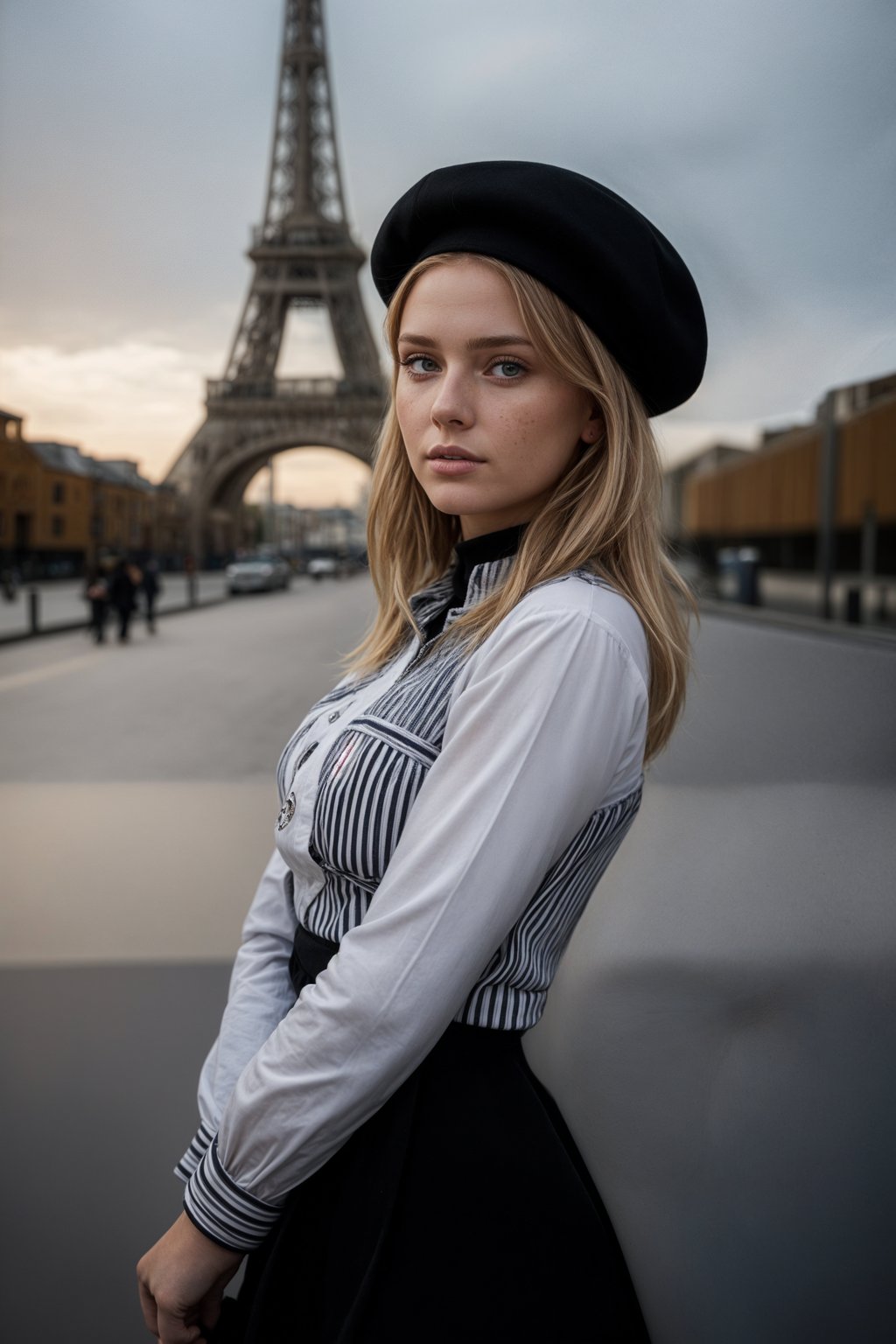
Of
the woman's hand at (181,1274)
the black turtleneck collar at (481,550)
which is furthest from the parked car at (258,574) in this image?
the woman's hand at (181,1274)

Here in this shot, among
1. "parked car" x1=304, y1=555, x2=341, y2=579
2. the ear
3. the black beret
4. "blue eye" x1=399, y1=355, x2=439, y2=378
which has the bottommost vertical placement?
"parked car" x1=304, y1=555, x2=341, y2=579

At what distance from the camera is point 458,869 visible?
65cm

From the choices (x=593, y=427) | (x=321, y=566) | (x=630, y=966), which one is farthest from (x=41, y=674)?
(x=593, y=427)

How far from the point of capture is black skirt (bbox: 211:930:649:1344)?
2.52ft

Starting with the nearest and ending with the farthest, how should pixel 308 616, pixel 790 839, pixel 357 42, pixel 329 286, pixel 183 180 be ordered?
pixel 790 839 < pixel 357 42 < pixel 183 180 < pixel 329 286 < pixel 308 616

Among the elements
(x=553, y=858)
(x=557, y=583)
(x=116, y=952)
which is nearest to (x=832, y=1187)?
(x=553, y=858)

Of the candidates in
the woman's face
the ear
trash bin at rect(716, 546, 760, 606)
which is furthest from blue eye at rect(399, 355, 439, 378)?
trash bin at rect(716, 546, 760, 606)

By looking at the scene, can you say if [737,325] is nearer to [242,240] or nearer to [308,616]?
[242,240]

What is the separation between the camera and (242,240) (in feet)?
6.11

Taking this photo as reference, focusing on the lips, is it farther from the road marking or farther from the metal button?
the road marking

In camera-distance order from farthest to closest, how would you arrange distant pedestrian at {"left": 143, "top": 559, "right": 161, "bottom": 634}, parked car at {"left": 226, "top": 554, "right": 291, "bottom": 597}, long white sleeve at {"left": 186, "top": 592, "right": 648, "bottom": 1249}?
1. parked car at {"left": 226, "top": 554, "right": 291, "bottom": 597}
2. distant pedestrian at {"left": 143, "top": 559, "right": 161, "bottom": 634}
3. long white sleeve at {"left": 186, "top": 592, "right": 648, "bottom": 1249}

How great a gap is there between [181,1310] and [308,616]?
79.9 inches

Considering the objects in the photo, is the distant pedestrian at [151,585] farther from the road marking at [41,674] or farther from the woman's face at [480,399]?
the woman's face at [480,399]

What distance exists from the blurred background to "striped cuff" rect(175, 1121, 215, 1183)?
0.56 metres
